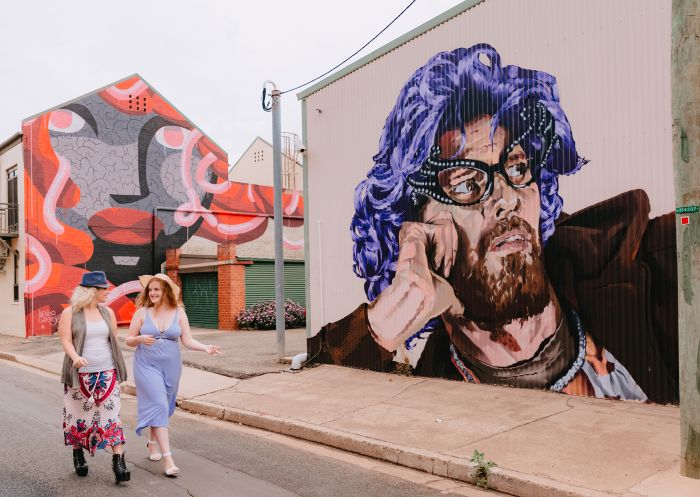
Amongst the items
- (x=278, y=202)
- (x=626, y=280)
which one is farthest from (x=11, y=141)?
(x=626, y=280)

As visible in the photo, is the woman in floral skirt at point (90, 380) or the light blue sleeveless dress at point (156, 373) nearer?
the woman in floral skirt at point (90, 380)

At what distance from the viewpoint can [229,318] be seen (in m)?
21.3

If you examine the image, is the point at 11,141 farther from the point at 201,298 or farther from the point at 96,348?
the point at 96,348

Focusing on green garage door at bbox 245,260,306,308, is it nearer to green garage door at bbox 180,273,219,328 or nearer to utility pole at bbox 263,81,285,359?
green garage door at bbox 180,273,219,328

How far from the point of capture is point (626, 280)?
25.3ft

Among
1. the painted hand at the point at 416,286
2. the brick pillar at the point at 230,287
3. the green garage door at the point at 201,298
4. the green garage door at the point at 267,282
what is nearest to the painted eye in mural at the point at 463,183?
the painted hand at the point at 416,286

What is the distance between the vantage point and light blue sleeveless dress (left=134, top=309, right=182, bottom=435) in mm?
5863

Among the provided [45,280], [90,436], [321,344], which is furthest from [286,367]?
[45,280]

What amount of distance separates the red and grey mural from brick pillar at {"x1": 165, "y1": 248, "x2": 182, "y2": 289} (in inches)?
31.1

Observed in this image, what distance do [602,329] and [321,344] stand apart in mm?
5723

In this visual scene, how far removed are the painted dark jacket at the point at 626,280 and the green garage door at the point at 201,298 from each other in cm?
1560

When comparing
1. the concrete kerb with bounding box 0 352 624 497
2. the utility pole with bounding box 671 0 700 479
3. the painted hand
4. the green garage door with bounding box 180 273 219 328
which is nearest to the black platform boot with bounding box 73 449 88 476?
the concrete kerb with bounding box 0 352 624 497

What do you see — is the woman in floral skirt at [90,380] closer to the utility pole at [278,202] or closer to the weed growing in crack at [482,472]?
the weed growing in crack at [482,472]

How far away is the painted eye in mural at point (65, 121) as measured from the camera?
2269cm
